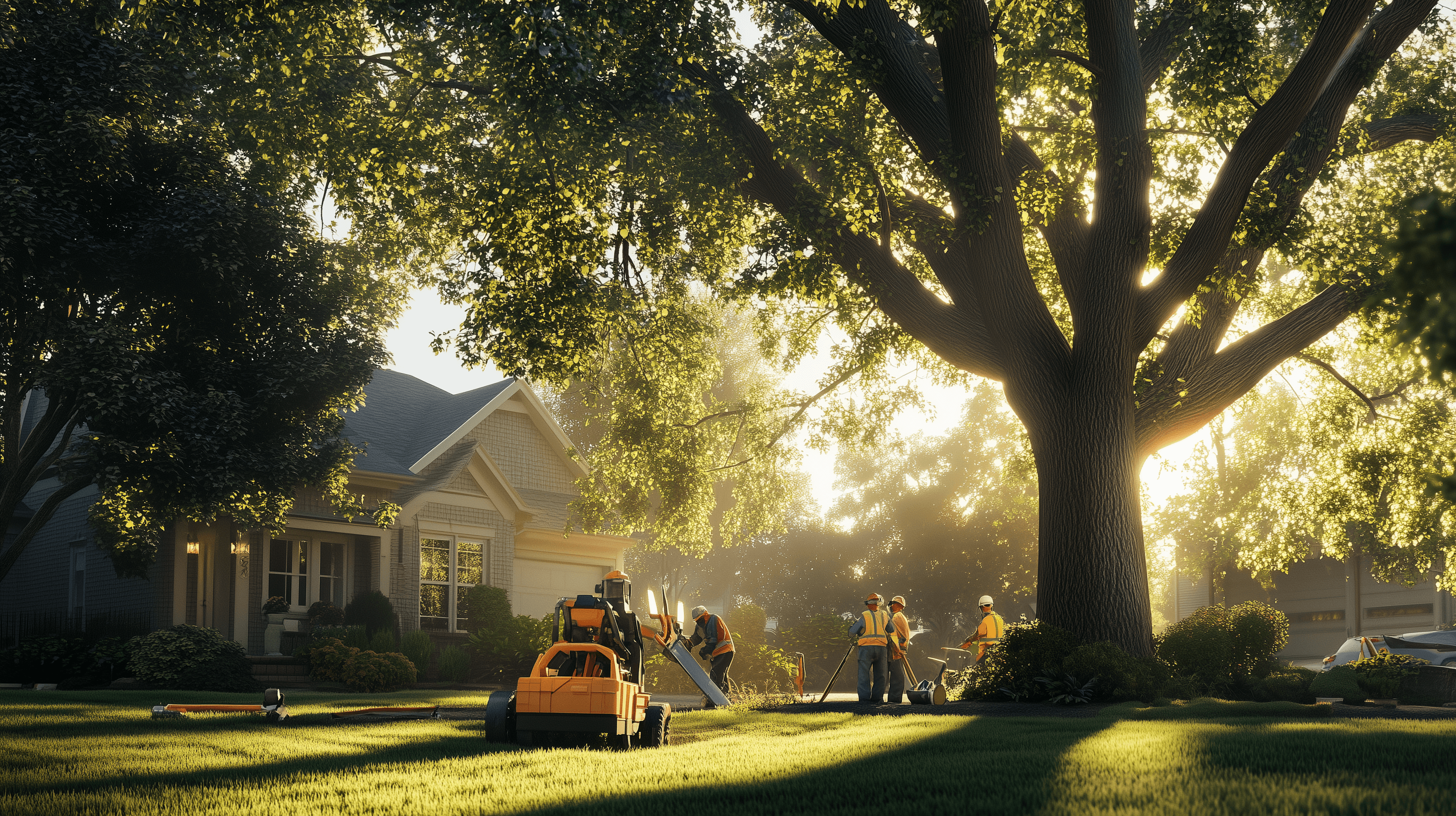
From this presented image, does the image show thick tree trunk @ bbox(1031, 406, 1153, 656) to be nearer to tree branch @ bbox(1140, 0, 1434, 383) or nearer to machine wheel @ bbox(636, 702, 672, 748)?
tree branch @ bbox(1140, 0, 1434, 383)

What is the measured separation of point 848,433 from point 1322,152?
11680mm

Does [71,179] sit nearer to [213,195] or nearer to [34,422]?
[213,195]

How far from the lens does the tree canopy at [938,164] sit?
13.0m

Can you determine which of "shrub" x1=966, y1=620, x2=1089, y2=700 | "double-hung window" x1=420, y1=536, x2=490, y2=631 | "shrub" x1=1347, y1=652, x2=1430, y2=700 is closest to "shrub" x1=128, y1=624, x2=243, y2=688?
"double-hung window" x1=420, y1=536, x2=490, y2=631

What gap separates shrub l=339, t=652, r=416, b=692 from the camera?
2061cm

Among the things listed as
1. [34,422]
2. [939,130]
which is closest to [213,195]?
[939,130]

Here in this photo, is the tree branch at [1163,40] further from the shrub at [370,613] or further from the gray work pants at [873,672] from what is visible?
the shrub at [370,613]

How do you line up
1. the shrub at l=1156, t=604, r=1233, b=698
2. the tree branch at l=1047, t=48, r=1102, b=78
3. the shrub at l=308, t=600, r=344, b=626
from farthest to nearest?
the shrub at l=308, t=600, r=344, b=626 < the shrub at l=1156, t=604, r=1233, b=698 < the tree branch at l=1047, t=48, r=1102, b=78

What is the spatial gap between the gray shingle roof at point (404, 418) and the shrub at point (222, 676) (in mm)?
5960

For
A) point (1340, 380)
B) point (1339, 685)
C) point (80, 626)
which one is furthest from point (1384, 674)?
point (80, 626)

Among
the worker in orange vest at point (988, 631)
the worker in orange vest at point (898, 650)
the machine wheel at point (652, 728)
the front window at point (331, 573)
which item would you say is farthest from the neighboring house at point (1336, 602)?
the machine wheel at point (652, 728)

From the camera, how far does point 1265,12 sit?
47.5 ft

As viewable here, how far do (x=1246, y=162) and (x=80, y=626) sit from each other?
25.3 meters

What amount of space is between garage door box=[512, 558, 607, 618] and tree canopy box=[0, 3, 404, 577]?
1116cm
